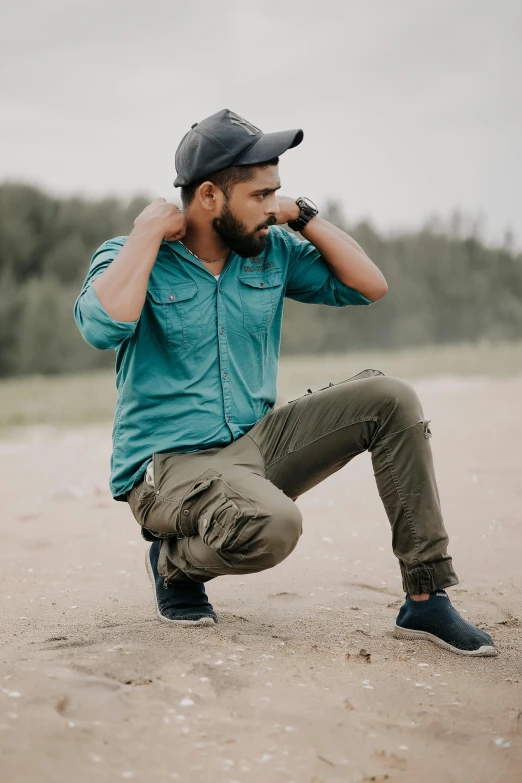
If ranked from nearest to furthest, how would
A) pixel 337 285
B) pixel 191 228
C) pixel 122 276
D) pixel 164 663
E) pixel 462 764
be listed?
1. pixel 462 764
2. pixel 164 663
3. pixel 122 276
4. pixel 191 228
5. pixel 337 285

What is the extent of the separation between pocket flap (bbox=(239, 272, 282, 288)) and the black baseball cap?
413 mm

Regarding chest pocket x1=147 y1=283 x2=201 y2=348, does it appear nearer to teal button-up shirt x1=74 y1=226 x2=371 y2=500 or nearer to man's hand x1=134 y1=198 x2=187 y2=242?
teal button-up shirt x1=74 y1=226 x2=371 y2=500

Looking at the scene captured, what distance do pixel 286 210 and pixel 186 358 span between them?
74cm

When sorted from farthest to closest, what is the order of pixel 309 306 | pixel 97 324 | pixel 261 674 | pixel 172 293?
1. pixel 309 306
2. pixel 172 293
3. pixel 97 324
4. pixel 261 674

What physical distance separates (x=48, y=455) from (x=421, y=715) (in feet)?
23.1

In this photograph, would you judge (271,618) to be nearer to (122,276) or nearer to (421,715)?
(421,715)

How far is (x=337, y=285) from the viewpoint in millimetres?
3934

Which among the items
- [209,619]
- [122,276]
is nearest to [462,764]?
[209,619]

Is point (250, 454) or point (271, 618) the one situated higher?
point (250, 454)

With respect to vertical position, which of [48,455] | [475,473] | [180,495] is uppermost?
[180,495]

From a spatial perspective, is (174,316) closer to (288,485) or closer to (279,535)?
(288,485)

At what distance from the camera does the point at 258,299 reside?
12.1 feet

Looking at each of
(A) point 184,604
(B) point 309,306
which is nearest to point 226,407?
(A) point 184,604

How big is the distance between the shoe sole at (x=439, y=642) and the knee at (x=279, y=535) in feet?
1.91
